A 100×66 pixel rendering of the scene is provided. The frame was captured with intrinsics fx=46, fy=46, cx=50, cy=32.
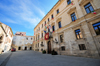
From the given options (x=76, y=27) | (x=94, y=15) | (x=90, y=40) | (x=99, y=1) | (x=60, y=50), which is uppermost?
(x=99, y=1)

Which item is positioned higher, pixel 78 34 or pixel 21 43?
pixel 78 34

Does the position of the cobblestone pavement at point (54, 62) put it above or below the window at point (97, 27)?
below

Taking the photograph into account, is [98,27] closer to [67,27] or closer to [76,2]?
[67,27]

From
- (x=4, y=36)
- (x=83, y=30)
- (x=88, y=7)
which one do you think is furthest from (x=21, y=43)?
(x=88, y=7)

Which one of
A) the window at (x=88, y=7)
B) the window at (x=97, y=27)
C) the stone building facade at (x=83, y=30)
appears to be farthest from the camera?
the window at (x=88, y=7)

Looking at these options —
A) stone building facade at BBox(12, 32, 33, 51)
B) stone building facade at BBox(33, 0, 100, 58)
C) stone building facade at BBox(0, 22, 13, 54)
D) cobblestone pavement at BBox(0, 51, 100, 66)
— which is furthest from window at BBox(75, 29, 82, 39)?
stone building facade at BBox(12, 32, 33, 51)

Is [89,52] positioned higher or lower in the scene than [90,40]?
lower

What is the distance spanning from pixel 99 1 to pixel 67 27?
5615 mm

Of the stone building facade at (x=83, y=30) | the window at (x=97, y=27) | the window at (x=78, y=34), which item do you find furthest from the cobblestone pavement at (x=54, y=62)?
the window at (x=97, y=27)

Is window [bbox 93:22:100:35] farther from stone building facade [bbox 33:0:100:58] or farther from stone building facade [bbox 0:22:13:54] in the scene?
stone building facade [bbox 0:22:13:54]

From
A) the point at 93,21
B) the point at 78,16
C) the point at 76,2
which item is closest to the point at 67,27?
the point at 78,16

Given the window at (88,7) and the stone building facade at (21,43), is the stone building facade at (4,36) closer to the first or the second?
the stone building facade at (21,43)

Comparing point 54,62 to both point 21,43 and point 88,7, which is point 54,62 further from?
point 21,43

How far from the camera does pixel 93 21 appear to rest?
21.6 ft
